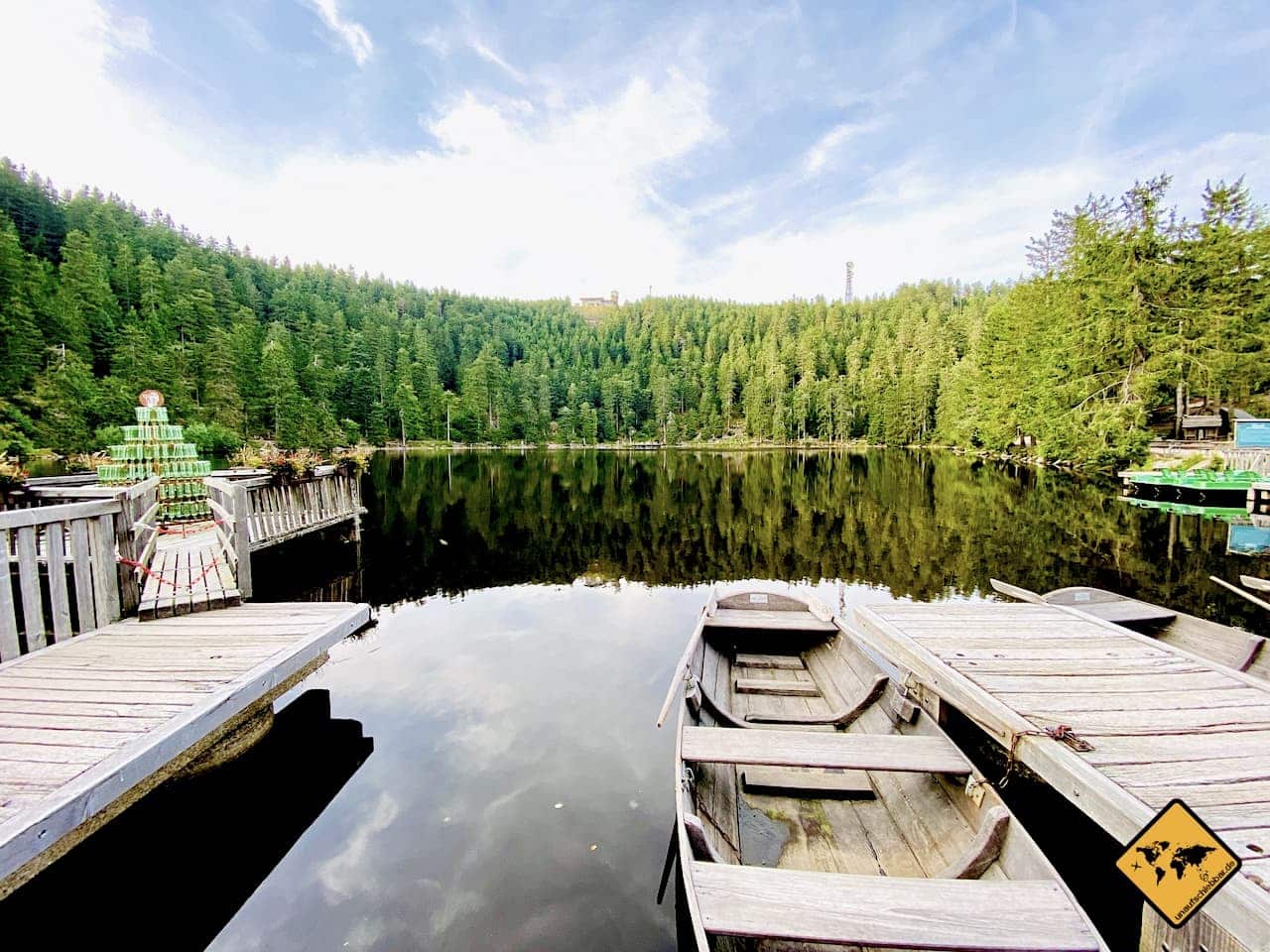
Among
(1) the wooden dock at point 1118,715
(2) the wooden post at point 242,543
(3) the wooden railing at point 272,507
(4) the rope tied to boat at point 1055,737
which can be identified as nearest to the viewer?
(1) the wooden dock at point 1118,715

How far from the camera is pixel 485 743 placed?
605 centimetres

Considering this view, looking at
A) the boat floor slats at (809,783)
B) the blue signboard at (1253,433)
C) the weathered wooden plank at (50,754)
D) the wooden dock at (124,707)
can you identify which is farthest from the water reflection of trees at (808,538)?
the weathered wooden plank at (50,754)

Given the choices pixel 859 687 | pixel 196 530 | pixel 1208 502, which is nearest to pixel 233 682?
pixel 859 687

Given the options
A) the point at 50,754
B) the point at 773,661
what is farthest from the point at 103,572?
the point at 773,661

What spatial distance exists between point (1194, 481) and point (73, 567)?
98.2ft

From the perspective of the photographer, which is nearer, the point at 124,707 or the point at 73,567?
the point at 124,707

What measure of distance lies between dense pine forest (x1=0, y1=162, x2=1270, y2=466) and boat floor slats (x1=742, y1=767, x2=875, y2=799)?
2606cm

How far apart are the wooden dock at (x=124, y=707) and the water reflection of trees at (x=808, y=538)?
20.0 feet

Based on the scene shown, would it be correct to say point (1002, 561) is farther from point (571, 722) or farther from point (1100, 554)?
point (571, 722)

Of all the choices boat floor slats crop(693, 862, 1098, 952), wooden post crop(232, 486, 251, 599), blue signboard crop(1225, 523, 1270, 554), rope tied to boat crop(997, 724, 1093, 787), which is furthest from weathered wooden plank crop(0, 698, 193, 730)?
blue signboard crop(1225, 523, 1270, 554)

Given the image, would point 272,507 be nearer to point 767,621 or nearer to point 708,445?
point 767,621

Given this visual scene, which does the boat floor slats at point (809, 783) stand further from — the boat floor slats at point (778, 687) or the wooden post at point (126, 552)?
the wooden post at point (126, 552)

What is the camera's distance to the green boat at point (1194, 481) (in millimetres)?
19922

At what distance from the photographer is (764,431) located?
295ft
